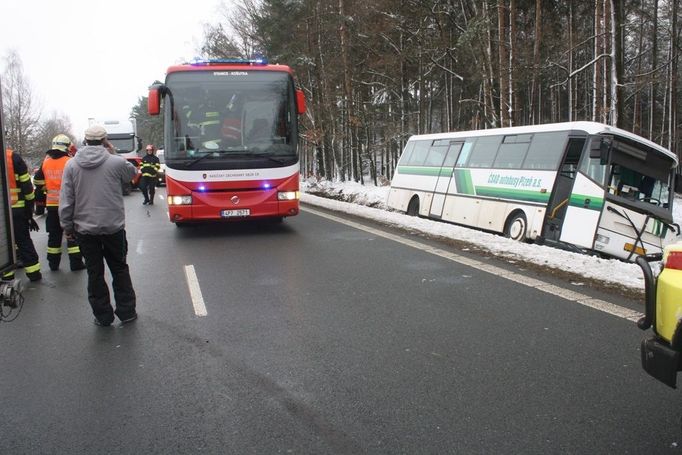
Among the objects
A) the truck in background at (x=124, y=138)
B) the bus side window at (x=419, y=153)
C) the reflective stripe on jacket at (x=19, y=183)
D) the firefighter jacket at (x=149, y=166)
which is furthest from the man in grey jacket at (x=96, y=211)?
the truck in background at (x=124, y=138)

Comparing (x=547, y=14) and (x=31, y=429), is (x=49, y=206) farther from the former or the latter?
(x=547, y=14)

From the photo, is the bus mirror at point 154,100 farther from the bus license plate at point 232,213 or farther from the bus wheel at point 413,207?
the bus wheel at point 413,207

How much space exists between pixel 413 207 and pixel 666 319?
47.2ft

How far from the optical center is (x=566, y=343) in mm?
4594

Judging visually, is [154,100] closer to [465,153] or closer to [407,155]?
[465,153]

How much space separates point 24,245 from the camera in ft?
25.1

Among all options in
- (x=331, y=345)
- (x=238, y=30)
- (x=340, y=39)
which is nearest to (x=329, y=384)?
(x=331, y=345)

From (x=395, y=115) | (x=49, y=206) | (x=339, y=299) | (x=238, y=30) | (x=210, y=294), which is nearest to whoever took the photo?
(x=339, y=299)

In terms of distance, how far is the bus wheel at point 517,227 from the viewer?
11.8 metres

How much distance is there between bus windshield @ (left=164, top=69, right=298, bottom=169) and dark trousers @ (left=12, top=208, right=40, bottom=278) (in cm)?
329

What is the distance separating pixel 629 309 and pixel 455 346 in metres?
2.18

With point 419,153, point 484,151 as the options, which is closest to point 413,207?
point 419,153

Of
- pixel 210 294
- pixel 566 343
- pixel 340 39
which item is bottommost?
pixel 210 294

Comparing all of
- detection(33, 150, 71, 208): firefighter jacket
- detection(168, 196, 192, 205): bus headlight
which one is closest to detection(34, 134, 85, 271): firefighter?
detection(33, 150, 71, 208): firefighter jacket
